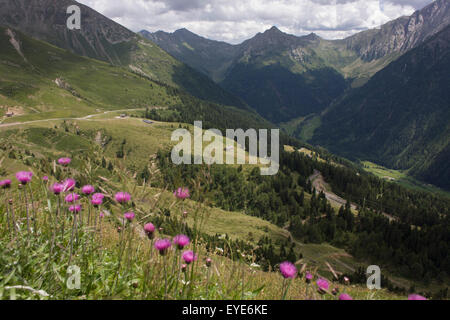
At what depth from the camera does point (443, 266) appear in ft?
298

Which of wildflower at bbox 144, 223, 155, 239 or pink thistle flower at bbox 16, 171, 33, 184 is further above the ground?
pink thistle flower at bbox 16, 171, 33, 184

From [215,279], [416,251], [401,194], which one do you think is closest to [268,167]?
[416,251]

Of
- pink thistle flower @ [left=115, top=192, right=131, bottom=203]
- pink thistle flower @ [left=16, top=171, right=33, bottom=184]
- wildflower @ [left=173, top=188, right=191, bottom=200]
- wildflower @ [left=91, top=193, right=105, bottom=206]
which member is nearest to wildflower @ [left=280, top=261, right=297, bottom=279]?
wildflower @ [left=173, top=188, right=191, bottom=200]

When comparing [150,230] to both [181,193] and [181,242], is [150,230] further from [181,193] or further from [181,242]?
[181,193]

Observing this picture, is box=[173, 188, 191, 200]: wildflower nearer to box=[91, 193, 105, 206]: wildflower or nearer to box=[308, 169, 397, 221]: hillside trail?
box=[91, 193, 105, 206]: wildflower

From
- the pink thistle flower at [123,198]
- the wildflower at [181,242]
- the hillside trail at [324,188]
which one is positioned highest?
the pink thistle flower at [123,198]

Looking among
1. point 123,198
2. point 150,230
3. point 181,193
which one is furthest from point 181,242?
point 123,198

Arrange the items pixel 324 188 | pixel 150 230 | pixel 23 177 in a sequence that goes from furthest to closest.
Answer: pixel 324 188 → pixel 23 177 → pixel 150 230

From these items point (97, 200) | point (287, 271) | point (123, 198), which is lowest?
point (287, 271)

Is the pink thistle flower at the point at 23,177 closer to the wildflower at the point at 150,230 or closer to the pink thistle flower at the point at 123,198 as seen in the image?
the pink thistle flower at the point at 123,198

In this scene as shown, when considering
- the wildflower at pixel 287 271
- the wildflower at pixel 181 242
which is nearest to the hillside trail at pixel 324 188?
the wildflower at pixel 287 271
